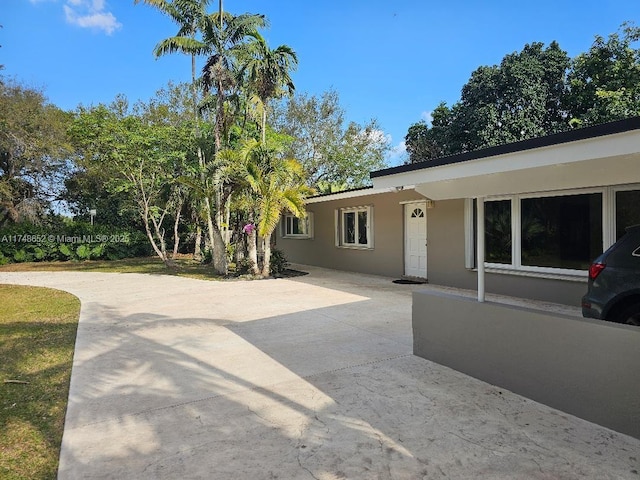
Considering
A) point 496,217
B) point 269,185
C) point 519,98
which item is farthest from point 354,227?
point 519,98

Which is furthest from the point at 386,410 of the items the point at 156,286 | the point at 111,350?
the point at 156,286

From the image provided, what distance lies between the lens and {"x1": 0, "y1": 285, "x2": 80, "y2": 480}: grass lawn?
2785 millimetres

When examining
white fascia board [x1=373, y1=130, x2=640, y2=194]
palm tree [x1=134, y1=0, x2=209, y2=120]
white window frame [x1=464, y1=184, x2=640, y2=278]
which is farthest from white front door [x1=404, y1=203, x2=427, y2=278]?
palm tree [x1=134, y1=0, x2=209, y2=120]

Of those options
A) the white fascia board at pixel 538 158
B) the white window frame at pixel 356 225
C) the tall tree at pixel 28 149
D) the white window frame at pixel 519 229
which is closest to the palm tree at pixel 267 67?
the white window frame at pixel 356 225

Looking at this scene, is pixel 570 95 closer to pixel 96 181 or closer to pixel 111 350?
pixel 111 350

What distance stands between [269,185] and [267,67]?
4.09 m

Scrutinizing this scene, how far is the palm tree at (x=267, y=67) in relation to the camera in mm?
12789

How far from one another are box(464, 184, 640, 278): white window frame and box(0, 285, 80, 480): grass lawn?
25.6ft

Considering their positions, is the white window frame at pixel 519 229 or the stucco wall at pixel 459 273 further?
the stucco wall at pixel 459 273

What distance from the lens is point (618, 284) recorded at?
3.83 metres

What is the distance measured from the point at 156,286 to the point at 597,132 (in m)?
10.8

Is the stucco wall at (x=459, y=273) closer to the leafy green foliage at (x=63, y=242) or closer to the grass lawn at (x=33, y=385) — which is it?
the grass lawn at (x=33, y=385)

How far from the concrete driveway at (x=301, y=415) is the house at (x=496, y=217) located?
1363mm

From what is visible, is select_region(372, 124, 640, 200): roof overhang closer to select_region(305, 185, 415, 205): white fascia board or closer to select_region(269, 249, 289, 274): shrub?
select_region(305, 185, 415, 205): white fascia board
